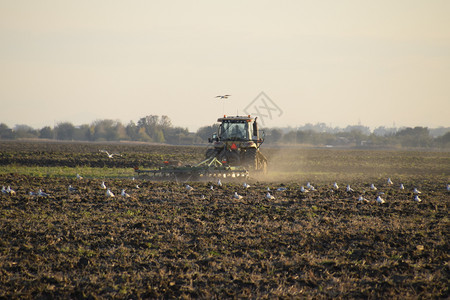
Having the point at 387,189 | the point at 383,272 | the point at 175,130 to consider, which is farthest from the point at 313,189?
the point at 175,130

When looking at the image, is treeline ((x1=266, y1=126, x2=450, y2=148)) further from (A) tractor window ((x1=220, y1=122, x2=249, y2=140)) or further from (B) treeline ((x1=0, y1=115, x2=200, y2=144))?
(A) tractor window ((x1=220, y1=122, x2=249, y2=140))

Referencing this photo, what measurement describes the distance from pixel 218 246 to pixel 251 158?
16003mm

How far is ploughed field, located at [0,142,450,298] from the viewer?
813cm

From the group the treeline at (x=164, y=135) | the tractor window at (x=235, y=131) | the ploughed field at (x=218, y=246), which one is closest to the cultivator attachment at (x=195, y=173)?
the tractor window at (x=235, y=131)

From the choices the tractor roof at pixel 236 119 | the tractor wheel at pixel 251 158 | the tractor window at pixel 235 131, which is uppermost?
the tractor roof at pixel 236 119

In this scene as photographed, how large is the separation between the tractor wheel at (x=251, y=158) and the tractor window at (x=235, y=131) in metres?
0.85

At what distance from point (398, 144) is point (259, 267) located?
12071 centimetres

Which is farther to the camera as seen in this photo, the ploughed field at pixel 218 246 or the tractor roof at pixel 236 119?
the tractor roof at pixel 236 119

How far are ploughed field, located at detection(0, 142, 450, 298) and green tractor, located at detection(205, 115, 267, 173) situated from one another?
8.51 metres

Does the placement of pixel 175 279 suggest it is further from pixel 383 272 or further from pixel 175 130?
pixel 175 130

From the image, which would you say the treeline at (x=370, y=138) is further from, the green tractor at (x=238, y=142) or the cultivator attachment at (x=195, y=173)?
the cultivator attachment at (x=195, y=173)

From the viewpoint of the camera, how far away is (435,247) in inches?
428

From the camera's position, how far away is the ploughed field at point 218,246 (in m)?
8.13

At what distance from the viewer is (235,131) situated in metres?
27.1
